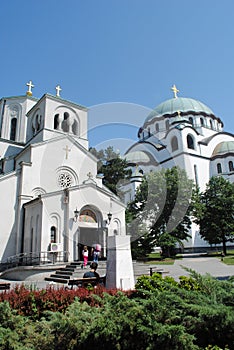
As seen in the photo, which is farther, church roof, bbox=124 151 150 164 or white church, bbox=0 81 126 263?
church roof, bbox=124 151 150 164

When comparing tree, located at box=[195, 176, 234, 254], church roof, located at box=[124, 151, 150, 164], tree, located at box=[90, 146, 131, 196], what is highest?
church roof, located at box=[124, 151, 150, 164]

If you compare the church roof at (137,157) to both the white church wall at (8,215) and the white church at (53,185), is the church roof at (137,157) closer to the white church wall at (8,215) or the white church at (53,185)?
the white church at (53,185)

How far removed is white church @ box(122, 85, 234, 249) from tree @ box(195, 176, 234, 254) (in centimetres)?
446

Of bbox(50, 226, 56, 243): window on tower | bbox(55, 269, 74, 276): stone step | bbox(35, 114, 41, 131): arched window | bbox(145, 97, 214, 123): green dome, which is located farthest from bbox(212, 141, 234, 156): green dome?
bbox(55, 269, 74, 276): stone step

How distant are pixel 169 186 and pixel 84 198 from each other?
12603 millimetres

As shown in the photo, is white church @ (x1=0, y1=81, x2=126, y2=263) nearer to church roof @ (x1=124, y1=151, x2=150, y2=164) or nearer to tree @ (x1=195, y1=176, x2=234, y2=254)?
tree @ (x1=195, y1=176, x2=234, y2=254)

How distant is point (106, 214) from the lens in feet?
66.1

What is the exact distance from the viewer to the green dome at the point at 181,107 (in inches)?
1831

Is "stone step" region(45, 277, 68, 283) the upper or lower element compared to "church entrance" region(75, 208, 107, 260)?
lower

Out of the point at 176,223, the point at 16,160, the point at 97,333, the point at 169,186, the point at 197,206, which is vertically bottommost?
the point at 97,333

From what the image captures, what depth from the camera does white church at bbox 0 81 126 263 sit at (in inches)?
705

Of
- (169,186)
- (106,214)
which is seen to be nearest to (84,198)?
(106,214)

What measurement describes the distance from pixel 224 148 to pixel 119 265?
1429 inches

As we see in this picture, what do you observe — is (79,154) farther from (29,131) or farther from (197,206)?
(197,206)
